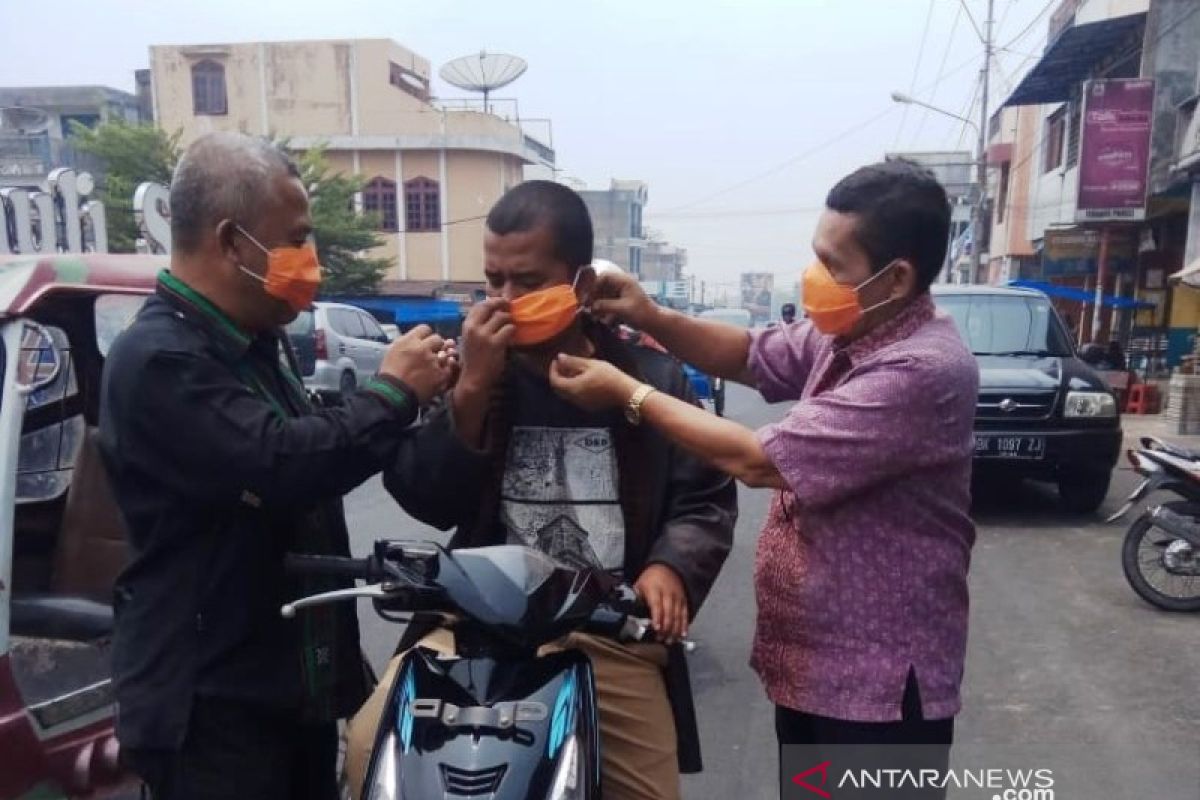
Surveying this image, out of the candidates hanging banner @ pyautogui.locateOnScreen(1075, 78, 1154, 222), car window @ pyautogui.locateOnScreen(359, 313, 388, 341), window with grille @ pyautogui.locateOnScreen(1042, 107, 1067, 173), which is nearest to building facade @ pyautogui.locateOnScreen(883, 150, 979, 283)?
window with grille @ pyautogui.locateOnScreen(1042, 107, 1067, 173)

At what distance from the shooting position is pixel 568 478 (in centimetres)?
197

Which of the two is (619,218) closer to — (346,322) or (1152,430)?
(346,322)

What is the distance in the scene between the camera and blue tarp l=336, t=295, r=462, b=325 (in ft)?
85.5

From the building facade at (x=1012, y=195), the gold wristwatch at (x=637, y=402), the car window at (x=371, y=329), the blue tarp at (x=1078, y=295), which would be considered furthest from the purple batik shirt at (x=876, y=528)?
the building facade at (x=1012, y=195)

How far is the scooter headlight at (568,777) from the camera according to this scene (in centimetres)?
153

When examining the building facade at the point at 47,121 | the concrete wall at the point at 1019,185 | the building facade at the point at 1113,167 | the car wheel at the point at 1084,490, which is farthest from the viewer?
the concrete wall at the point at 1019,185

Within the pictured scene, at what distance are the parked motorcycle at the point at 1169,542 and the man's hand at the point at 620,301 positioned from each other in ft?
14.1

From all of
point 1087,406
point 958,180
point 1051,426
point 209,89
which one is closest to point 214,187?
point 1051,426

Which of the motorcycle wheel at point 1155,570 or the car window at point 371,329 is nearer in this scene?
the motorcycle wheel at point 1155,570

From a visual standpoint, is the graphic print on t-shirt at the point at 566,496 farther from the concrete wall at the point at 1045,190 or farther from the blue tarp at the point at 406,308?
the blue tarp at the point at 406,308

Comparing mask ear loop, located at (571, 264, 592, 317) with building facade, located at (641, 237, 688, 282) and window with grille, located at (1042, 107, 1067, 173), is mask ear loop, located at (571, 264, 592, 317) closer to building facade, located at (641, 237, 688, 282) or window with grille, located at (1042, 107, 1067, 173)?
window with grille, located at (1042, 107, 1067, 173)

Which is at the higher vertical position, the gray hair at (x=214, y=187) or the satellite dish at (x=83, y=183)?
the satellite dish at (x=83, y=183)

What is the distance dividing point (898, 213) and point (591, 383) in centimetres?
65

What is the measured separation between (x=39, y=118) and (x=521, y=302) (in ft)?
104
